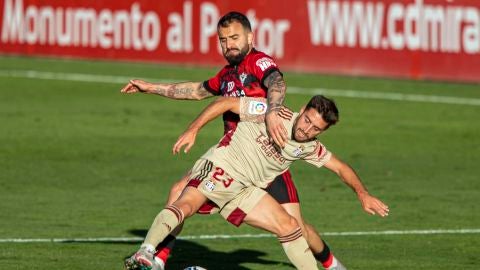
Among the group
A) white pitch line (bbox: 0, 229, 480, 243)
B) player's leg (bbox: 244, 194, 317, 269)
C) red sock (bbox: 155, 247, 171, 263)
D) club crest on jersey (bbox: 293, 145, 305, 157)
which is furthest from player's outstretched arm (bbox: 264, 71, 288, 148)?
white pitch line (bbox: 0, 229, 480, 243)

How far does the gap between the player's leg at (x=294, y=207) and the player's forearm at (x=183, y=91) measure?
1130 mm

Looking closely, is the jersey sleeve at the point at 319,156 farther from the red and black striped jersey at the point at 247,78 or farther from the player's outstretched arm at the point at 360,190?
the red and black striped jersey at the point at 247,78

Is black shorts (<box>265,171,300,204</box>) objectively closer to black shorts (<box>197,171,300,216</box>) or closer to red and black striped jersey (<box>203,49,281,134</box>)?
black shorts (<box>197,171,300,216</box>)

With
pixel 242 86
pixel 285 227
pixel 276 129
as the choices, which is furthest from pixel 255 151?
pixel 242 86

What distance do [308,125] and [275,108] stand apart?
39 cm

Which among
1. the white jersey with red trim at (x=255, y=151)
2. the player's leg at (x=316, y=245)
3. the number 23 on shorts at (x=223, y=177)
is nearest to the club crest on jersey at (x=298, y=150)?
the white jersey with red trim at (x=255, y=151)

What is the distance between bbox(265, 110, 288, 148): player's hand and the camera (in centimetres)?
1132

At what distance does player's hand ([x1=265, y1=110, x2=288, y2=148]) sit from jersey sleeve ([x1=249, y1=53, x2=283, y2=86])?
0.85 metres

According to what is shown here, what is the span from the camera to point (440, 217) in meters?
17.1

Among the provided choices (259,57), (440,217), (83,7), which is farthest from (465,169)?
(83,7)

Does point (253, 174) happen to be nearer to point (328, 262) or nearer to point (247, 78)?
point (247, 78)

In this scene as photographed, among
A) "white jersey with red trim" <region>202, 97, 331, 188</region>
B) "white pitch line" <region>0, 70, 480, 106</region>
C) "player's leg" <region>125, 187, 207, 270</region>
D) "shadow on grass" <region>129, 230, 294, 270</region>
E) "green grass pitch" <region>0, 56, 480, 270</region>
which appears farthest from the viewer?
"white pitch line" <region>0, 70, 480, 106</region>

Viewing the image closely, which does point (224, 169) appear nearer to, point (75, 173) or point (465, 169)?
point (75, 173)

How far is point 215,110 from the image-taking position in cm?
1179
